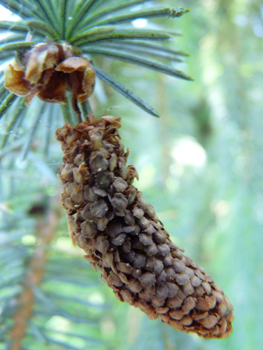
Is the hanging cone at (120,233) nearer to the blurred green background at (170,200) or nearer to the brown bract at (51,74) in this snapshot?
the brown bract at (51,74)

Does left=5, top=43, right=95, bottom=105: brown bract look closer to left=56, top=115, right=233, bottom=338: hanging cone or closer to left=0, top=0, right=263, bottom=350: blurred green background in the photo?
left=56, top=115, right=233, bottom=338: hanging cone

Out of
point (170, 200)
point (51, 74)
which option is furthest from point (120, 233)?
point (170, 200)

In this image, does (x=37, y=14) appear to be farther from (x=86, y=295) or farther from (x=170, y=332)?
(x=86, y=295)

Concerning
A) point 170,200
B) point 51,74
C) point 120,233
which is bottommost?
point 170,200

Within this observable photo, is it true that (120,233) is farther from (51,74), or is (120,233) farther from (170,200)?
(170,200)

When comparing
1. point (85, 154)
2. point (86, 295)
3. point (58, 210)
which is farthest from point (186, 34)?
point (86, 295)

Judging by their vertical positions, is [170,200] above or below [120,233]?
below
